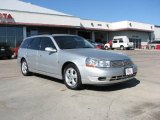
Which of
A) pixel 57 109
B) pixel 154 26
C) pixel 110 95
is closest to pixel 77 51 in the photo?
pixel 110 95

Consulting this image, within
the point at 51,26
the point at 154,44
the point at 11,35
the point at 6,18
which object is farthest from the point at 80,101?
the point at 154,44

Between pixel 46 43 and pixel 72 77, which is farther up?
pixel 46 43

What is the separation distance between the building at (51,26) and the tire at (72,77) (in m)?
30.1

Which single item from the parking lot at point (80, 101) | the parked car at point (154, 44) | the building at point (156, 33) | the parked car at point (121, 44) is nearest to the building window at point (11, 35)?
the parked car at point (121, 44)

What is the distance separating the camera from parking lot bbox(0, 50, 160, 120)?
522 centimetres

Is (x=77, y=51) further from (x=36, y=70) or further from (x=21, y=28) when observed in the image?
(x=21, y=28)

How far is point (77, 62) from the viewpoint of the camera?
24.0 feet

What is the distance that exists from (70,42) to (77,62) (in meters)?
1.47

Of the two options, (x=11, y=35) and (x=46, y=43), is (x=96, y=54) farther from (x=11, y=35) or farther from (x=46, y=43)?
(x=11, y=35)

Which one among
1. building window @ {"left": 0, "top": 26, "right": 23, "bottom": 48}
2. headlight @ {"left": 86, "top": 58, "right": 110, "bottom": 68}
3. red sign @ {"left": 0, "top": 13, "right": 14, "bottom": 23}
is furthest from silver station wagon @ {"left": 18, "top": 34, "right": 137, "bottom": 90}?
building window @ {"left": 0, "top": 26, "right": 23, "bottom": 48}

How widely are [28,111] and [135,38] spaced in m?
52.8

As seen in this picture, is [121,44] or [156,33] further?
[156,33]

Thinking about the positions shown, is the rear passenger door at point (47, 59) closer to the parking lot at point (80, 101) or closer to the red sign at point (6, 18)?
the parking lot at point (80, 101)

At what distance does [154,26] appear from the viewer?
60531mm
